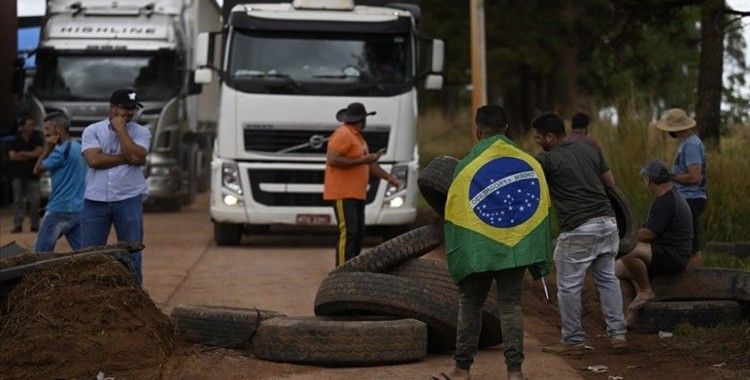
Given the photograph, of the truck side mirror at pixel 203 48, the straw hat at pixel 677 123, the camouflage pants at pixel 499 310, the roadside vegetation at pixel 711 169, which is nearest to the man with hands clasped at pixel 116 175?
the camouflage pants at pixel 499 310

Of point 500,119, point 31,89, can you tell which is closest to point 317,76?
point 31,89

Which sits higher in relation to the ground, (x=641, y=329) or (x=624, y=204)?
(x=624, y=204)

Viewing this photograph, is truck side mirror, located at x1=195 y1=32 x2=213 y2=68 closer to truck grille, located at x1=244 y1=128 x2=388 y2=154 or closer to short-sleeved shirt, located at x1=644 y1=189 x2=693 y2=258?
truck grille, located at x1=244 y1=128 x2=388 y2=154

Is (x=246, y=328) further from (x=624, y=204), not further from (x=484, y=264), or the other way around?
(x=624, y=204)

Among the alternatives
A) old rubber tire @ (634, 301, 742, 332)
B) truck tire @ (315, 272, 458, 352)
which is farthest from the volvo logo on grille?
truck tire @ (315, 272, 458, 352)

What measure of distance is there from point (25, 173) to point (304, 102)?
18.6ft

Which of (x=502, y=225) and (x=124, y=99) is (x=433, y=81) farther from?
(x=502, y=225)

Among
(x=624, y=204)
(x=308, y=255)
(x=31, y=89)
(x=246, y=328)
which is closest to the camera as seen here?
(x=246, y=328)

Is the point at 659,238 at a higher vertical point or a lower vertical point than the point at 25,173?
higher

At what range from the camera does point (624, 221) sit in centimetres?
1123

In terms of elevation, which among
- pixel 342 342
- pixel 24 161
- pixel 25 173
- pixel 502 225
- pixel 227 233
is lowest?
pixel 227 233

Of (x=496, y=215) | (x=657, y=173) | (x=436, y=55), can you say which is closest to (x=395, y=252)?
(x=496, y=215)

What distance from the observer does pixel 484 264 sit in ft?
28.6

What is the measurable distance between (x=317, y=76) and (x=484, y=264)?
36.1ft
